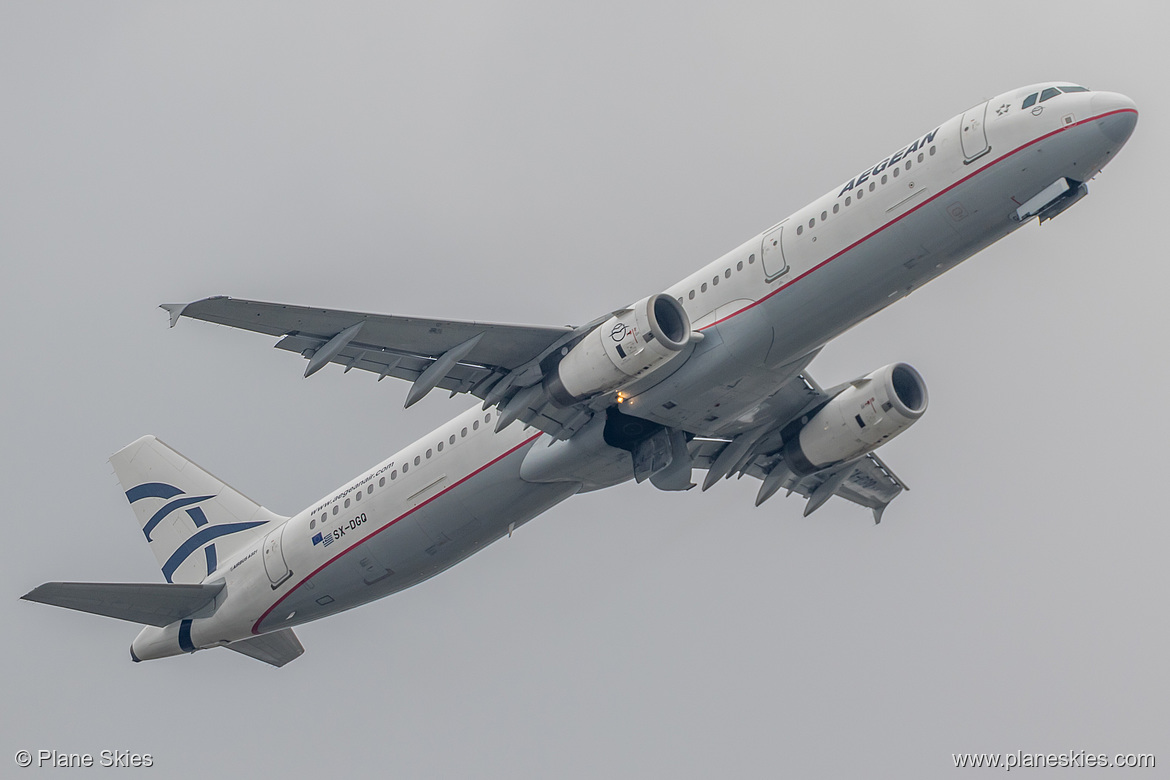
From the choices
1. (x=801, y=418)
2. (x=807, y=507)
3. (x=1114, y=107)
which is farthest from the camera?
(x=807, y=507)

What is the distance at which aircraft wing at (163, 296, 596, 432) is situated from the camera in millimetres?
27422

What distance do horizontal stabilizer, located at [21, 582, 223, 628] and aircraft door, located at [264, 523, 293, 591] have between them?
1820 mm

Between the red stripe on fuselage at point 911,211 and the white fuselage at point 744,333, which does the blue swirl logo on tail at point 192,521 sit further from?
the red stripe on fuselage at point 911,211

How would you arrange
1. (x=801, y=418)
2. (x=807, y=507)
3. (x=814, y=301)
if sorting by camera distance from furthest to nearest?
(x=807, y=507) → (x=801, y=418) → (x=814, y=301)

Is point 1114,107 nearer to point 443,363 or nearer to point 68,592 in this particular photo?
point 443,363

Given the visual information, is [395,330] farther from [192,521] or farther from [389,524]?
[192,521]

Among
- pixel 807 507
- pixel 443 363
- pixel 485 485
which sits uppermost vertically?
pixel 443 363

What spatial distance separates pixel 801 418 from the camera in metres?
34.6

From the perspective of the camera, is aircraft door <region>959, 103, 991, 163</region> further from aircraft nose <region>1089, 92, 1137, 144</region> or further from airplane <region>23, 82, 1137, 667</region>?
aircraft nose <region>1089, 92, 1137, 144</region>

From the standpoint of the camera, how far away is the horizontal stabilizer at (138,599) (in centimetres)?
3281

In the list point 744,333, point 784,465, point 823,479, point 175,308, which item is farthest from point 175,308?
point 823,479

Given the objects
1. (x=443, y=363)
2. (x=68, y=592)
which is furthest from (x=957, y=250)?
(x=68, y=592)

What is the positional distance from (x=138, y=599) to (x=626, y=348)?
1640 cm

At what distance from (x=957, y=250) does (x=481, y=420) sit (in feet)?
40.7
